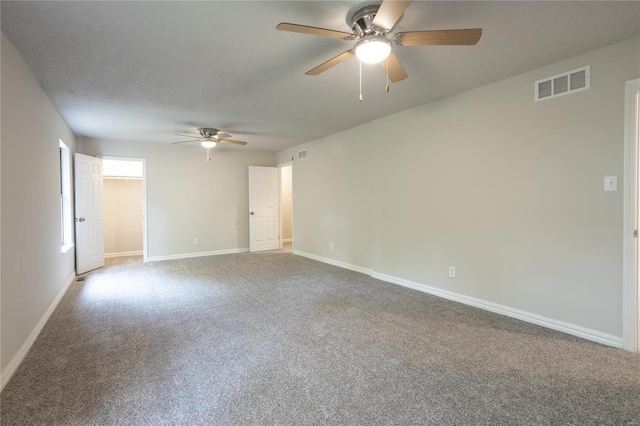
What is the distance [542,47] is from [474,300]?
8.41 feet

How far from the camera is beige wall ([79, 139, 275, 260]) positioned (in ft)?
21.4

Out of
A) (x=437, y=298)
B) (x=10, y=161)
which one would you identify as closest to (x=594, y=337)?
(x=437, y=298)

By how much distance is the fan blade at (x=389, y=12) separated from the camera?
1.68m

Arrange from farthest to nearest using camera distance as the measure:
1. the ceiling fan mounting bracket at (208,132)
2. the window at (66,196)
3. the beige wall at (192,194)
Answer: the beige wall at (192,194), the ceiling fan mounting bracket at (208,132), the window at (66,196)

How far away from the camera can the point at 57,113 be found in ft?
13.5

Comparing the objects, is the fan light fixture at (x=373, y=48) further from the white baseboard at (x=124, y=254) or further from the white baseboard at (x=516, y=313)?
the white baseboard at (x=124, y=254)

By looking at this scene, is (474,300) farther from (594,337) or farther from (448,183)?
(448,183)

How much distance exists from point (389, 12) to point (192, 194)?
6218 mm

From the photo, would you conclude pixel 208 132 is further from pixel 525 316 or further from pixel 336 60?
pixel 525 316

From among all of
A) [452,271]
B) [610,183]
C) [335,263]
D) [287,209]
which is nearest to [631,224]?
[610,183]

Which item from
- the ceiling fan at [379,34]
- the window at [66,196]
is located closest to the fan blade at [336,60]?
the ceiling fan at [379,34]

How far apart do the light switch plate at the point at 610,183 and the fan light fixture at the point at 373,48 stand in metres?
2.12

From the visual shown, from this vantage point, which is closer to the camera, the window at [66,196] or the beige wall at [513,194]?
the beige wall at [513,194]

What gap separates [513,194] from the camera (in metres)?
3.20
